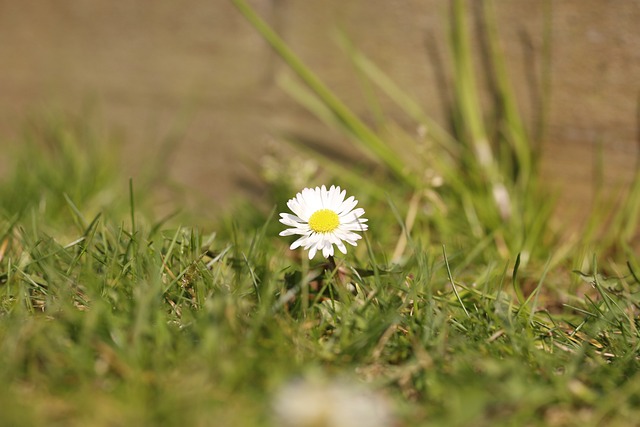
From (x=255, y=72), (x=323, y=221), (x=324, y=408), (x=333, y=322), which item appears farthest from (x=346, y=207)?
(x=255, y=72)

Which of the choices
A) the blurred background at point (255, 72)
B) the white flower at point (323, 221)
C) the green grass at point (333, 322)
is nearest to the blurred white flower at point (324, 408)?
the green grass at point (333, 322)

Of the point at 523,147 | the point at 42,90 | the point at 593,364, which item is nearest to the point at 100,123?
the point at 42,90

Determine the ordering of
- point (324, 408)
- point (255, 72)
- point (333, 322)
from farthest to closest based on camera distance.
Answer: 1. point (255, 72)
2. point (333, 322)
3. point (324, 408)

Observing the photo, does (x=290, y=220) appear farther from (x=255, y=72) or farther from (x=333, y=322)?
(x=255, y=72)

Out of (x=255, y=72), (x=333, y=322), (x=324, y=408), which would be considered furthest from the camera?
(x=255, y=72)

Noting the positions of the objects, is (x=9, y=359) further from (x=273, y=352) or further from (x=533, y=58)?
(x=533, y=58)

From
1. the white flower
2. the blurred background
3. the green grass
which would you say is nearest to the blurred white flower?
the green grass

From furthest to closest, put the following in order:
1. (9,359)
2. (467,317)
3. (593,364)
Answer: (467,317)
(593,364)
(9,359)
